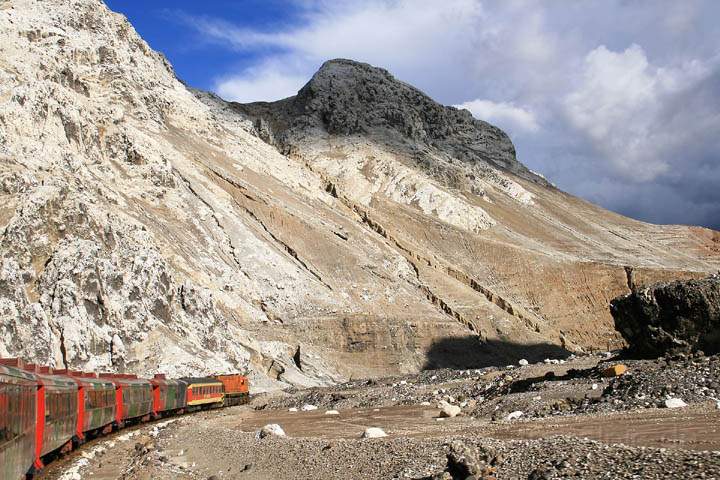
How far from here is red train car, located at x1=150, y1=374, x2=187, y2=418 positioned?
3552cm

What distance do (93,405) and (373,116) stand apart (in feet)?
409

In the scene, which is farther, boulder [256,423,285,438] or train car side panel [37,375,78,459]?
boulder [256,423,285,438]

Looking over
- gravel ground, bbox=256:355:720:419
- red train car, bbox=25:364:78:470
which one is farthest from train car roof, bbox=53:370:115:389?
gravel ground, bbox=256:355:720:419

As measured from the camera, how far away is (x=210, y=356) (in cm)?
5419

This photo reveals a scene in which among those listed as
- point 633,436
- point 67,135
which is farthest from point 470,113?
point 633,436

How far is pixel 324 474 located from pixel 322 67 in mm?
148329

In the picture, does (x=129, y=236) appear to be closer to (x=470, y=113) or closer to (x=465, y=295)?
(x=465, y=295)

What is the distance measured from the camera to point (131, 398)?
3086 centimetres

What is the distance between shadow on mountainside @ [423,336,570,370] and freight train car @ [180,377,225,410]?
33.3m

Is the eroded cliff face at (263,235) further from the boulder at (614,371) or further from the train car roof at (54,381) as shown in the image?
the boulder at (614,371)

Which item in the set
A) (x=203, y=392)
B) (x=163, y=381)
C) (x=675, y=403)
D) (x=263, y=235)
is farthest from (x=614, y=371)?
(x=263, y=235)

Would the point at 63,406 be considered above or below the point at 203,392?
above

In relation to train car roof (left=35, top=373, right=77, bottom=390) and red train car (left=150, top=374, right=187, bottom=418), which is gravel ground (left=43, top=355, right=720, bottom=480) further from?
train car roof (left=35, top=373, right=77, bottom=390)

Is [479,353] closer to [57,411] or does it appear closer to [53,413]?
[57,411]
